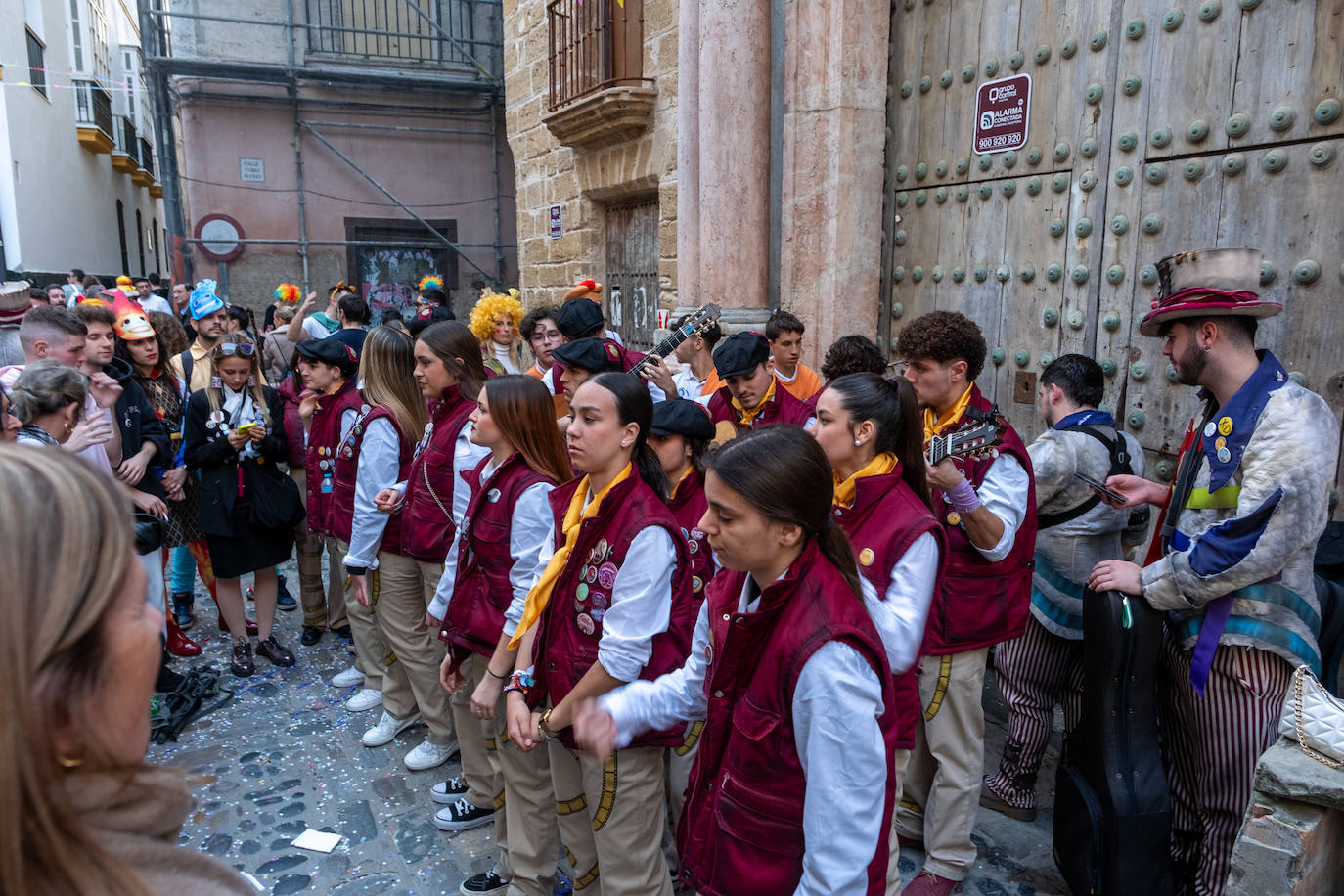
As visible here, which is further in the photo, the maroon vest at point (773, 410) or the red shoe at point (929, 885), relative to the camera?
the maroon vest at point (773, 410)

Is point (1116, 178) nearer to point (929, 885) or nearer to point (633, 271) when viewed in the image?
point (929, 885)

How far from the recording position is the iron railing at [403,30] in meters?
16.1

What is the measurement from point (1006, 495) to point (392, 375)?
9.72ft

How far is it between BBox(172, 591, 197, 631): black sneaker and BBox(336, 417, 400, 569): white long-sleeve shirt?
2645 millimetres

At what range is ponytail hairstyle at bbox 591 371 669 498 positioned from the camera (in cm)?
274

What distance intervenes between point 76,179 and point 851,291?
22812mm

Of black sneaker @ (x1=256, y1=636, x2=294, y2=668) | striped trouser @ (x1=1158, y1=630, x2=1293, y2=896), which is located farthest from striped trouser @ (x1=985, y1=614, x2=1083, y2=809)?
black sneaker @ (x1=256, y1=636, x2=294, y2=668)

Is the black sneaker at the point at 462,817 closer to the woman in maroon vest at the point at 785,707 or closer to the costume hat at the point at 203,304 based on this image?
the woman in maroon vest at the point at 785,707

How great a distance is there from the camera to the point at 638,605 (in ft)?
8.23

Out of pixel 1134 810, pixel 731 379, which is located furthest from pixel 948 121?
pixel 1134 810

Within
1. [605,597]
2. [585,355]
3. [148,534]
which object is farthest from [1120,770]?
[148,534]

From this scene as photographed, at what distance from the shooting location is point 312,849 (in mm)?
3697

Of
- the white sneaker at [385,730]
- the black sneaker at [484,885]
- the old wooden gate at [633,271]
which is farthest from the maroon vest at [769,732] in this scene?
the old wooden gate at [633,271]

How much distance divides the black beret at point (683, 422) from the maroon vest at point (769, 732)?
136 cm
